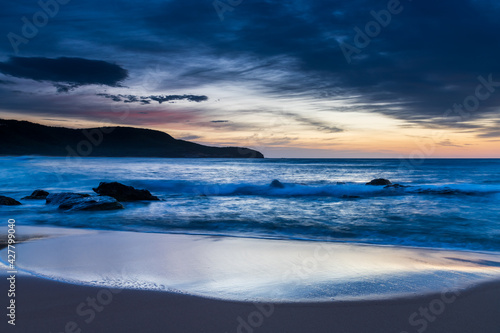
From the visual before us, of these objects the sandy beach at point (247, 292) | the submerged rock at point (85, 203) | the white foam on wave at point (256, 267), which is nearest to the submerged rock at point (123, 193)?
the submerged rock at point (85, 203)

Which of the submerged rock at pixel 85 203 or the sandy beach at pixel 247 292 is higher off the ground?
the sandy beach at pixel 247 292

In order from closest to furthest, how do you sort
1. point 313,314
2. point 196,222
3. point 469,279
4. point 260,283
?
point 313,314
point 260,283
point 469,279
point 196,222

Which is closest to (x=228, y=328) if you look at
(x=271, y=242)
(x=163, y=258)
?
(x=163, y=258)

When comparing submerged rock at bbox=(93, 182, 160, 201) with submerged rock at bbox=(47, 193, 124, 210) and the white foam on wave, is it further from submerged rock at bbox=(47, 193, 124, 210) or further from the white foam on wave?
the white foam on wave

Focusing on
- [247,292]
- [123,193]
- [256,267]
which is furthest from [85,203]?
[247,292]

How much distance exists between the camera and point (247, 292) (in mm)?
4027

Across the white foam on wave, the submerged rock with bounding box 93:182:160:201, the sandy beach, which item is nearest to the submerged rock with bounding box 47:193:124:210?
the submerged rock with bounding box 93:182:160:201

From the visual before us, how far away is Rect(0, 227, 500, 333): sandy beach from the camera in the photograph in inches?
127

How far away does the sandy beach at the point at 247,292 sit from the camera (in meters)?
3.22

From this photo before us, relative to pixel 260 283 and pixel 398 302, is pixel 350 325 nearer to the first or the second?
pixel 398 302

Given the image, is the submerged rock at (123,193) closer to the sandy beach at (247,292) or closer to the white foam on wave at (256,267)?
the white foam on wave at (256,267)

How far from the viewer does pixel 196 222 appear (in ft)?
34.3

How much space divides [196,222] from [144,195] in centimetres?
640

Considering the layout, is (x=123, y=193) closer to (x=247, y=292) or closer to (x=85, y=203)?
(x=85, y=203)
